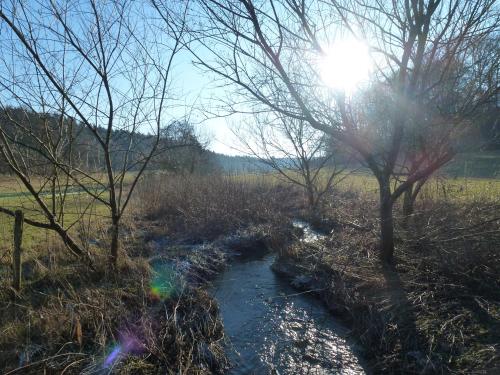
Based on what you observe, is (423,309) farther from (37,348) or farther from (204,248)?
(204,248)

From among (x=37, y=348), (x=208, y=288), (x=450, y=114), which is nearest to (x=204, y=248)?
(x=208, y=288)

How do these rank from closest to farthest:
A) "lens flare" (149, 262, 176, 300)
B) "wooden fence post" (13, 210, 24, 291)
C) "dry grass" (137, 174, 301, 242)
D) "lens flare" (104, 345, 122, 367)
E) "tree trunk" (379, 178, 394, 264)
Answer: "lens flare" (104, 345, 122, 367) → "wooden fence post" (13, 210, 24, 291) → "lens flare" (149, 262, 176, 300) → "tree trunk" (379, 178, 394, 264) → "dry grass" (137, 174, 301, 242)

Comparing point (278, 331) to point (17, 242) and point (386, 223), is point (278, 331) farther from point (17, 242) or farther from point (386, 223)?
point (17, 242)

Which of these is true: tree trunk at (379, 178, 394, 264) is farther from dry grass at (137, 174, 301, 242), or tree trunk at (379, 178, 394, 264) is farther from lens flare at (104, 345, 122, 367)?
dry grass at (137, 174, 301, 242)

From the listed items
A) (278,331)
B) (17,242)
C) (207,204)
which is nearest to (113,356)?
(278,331)

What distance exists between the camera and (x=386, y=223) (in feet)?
20.1

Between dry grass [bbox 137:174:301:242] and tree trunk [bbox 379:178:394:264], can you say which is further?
dry grass [bbox 137:174:301:242]

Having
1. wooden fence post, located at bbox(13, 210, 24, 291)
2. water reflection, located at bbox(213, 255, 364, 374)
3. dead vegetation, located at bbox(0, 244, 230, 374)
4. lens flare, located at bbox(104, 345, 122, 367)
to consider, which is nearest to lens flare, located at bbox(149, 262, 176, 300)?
dead vegetation, located at bbox(0, 244, 230, 374)

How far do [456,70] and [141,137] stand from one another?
5.02 meters

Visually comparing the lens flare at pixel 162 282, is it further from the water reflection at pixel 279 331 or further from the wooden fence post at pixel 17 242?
the wooden fence post at pixel 17 242

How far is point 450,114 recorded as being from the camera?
20.9ft

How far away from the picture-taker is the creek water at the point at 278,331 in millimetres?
4301

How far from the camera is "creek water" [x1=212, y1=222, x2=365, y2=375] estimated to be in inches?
169

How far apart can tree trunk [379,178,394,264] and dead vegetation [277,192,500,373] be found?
18 cm
